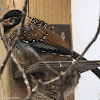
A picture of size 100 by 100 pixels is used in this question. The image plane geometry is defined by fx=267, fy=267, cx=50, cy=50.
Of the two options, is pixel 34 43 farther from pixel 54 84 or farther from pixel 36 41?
pixel 54 84

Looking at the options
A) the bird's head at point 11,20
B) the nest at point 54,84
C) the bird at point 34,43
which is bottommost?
the nest at point 54,84

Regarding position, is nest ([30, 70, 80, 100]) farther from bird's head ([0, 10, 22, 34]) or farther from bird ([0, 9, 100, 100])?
bird's head ([0, 10, 22, 34])

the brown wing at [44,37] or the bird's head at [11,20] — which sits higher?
the bird's head at [11,20]

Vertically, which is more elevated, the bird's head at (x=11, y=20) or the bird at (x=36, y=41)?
the bird's head at (x=11, y=20)

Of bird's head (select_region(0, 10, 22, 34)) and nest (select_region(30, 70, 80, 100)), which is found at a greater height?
bird's head (select_region(0, 10, 22, 34))

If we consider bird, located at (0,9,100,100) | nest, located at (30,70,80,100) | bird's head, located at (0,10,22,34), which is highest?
bird's head, located at (0,10,22,34)

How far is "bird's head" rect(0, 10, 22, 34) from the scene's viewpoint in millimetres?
1129

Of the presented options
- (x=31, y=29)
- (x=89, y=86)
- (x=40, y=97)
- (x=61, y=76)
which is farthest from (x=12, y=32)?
(x=61, y=76)

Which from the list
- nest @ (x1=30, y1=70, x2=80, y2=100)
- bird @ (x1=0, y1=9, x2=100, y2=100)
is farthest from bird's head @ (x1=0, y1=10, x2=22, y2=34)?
nest @ (x1=30, y1=70, x2=80, y2=100)

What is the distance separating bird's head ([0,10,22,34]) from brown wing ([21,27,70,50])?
0.25 ft

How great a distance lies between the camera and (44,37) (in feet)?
3.64

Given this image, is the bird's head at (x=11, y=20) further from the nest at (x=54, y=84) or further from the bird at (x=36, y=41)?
the nest at (x=54, y=84)

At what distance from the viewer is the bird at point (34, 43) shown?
3.53ft

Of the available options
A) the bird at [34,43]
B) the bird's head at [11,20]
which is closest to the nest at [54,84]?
the bird at [34,43]
